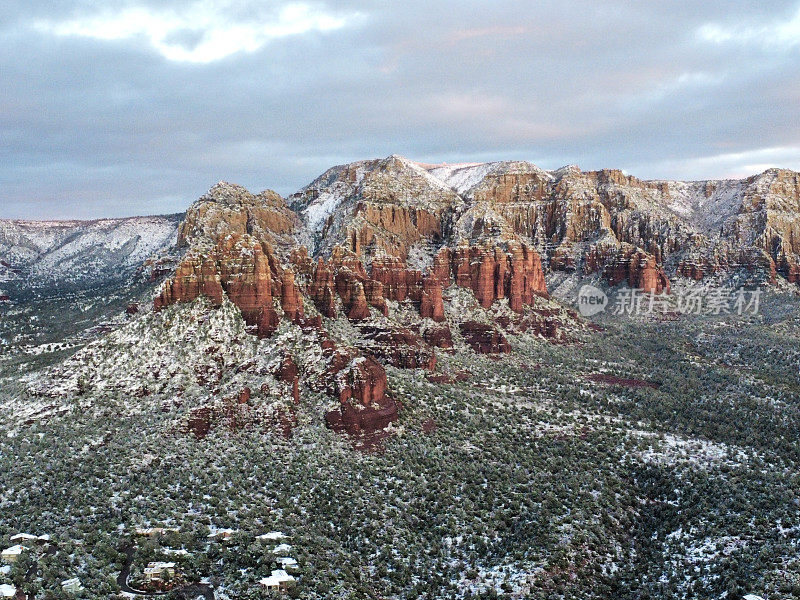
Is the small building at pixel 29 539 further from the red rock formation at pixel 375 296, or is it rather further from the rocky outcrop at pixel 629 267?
the rocky outcrop at pixel 629 267

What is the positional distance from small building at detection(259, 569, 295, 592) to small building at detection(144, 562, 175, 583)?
5739mm

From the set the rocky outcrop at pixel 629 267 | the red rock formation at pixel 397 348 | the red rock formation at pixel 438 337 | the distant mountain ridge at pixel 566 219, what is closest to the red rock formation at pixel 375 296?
the red rock formation at pixel 397 348

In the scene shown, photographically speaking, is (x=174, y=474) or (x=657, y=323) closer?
(x=174, y=474)

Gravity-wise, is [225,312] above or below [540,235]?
below

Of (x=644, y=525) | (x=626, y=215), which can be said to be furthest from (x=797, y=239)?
(x=644, y=525)

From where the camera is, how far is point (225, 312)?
242ft

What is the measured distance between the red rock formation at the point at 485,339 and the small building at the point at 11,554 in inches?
3096

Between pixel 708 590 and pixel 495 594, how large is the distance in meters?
14.3

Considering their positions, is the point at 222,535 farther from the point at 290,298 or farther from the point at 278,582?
the point at 290,298

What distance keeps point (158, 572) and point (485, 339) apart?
77898 mm

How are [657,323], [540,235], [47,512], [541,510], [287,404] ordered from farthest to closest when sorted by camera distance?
1. [540,235]
2. [657,323]
3. [287,404]
4. [541,510]
5. [47,512]

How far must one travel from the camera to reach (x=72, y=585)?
1282 inches

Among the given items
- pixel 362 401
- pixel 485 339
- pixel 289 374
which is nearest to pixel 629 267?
pixel 485 339

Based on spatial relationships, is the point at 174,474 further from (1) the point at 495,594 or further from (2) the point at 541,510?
(2) the point at 541,510
